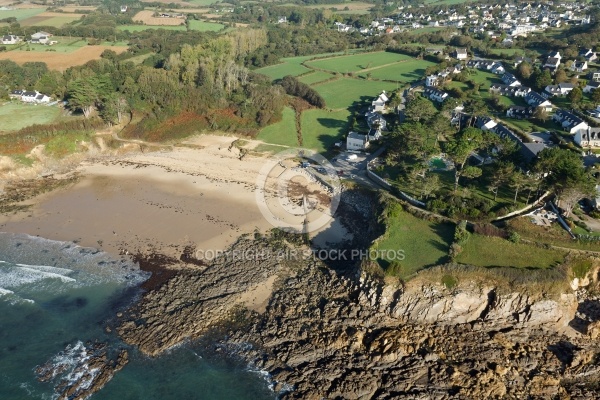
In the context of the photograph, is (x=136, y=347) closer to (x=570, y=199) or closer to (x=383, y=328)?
(x=383, y=328)

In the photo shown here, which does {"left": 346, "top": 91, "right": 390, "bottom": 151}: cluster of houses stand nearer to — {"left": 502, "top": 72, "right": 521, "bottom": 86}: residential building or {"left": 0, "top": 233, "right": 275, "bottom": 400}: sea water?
{"left": 502, "top": 72, "right": 521, "bottom": 86}: residential building

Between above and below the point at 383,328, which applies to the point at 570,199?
above

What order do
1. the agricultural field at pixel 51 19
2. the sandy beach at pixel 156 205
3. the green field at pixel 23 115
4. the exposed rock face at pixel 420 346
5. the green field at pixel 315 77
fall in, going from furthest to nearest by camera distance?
the agricultural field at pixel 51 19 → the green field at pixel 315 77 → the green field at pixel 23 115 → the sandy beach at pixel 156 205 → the exposed rock face at pixel 420 346

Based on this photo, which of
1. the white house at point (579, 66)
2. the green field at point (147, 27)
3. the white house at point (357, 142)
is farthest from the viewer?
the green field at point (147, 27)

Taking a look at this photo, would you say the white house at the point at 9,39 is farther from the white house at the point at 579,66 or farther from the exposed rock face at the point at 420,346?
the white house at the point at 579,66

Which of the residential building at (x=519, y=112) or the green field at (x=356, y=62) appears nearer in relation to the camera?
the residential building at (x=519, y=112)

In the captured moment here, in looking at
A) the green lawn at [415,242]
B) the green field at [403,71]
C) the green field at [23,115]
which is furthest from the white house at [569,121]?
the green field at [23,115]

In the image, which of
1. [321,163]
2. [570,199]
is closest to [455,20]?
[321,163]
